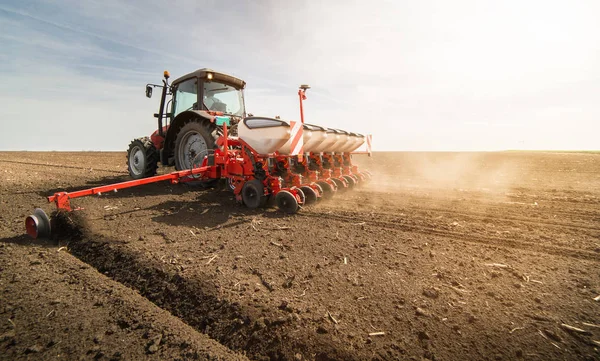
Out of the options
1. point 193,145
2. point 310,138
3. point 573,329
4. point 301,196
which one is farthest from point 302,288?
point 193,145

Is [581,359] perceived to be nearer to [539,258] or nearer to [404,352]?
[404,352]

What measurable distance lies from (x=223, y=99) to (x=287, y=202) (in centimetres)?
383

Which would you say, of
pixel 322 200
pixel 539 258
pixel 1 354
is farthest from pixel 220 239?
pixel 539 258

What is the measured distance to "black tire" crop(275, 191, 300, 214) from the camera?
491cm

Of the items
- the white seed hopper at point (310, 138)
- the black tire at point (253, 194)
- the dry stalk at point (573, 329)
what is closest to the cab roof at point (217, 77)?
the white seed hopper at point (310, 138)

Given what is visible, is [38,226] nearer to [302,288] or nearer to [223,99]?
[302,288]

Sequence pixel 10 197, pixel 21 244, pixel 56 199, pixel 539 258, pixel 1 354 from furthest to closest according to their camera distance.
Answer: pixel 10 197, pixel 56 199, pixel 21 244, pixel 539 258, pixel 1 354

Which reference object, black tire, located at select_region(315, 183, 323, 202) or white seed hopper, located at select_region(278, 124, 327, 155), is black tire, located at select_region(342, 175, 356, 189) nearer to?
white seed hopper, located at select_region(278, 124, 327, 155)

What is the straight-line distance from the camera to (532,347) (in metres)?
1.84

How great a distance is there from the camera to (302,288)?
8.11ft

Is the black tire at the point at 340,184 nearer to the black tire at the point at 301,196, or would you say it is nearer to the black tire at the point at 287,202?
the black tire at the point at 301,196

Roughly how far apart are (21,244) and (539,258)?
5611 mm

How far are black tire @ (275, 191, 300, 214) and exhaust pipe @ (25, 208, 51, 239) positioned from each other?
303 cm

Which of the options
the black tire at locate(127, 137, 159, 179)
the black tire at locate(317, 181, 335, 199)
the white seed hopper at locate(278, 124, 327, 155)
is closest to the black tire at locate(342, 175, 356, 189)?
the black tire at locate(317, 181, 335, 199)
